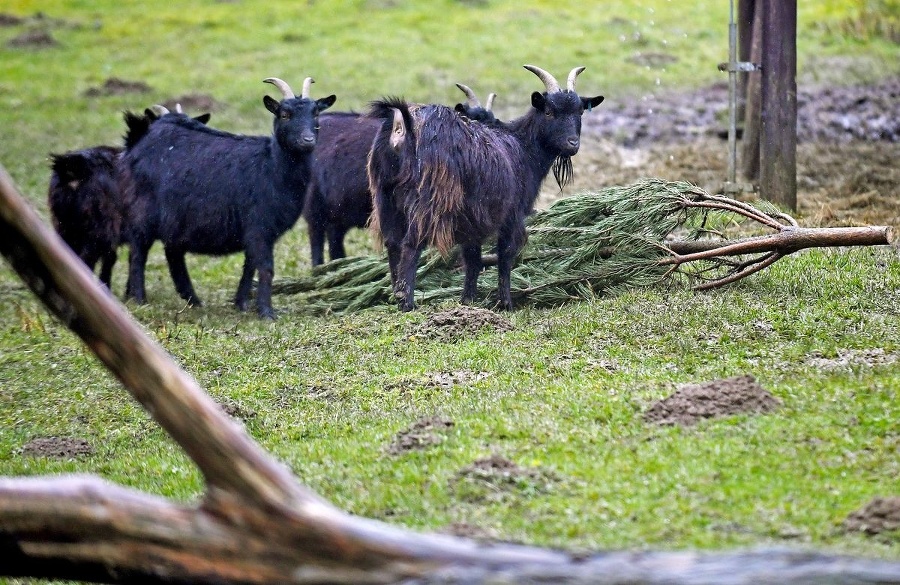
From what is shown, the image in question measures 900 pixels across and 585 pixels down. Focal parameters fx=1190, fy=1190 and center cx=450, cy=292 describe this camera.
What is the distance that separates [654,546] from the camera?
5281 millimetres

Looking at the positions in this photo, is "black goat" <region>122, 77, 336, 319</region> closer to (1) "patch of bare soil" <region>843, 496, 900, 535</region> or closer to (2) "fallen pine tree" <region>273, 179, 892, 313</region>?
(2) "fallen pine tree" <region>273, 179, 892, 313</region>

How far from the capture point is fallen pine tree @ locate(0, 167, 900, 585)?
12.1ft

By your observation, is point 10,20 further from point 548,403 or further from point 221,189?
point 548,403

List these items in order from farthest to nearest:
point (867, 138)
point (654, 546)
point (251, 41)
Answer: point (251, 41)
point (867, 138)
point (654, 546)

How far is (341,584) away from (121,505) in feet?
2.76

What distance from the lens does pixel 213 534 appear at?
3984 millimetres

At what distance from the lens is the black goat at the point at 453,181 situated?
10.3m

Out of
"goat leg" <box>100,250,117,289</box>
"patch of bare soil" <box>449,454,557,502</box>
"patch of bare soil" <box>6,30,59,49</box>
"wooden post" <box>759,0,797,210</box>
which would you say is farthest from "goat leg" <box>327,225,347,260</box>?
"patch of bare soil" <box>6,30,59,49</box>

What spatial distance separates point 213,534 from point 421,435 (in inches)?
122

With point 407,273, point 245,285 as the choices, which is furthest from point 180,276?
point 407,273

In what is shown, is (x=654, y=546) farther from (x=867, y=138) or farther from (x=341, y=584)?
(x=867, y=138)

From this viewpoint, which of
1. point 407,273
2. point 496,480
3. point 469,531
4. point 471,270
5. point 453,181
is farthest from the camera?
point 471,270

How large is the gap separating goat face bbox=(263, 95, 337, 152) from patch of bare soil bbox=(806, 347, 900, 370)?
5.63 metres

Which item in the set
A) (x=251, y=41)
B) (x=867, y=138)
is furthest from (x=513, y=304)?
(x=251, y=41)
